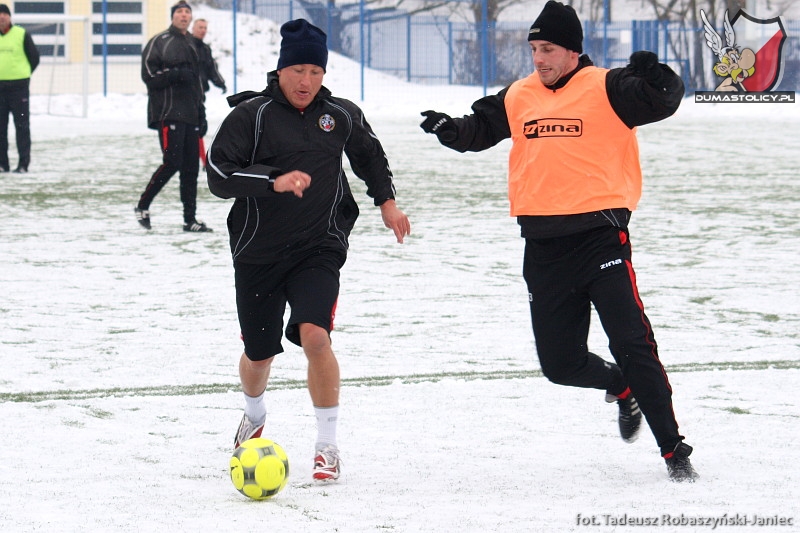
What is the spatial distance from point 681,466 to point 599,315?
614 mm

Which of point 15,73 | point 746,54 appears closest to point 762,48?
point 746,54

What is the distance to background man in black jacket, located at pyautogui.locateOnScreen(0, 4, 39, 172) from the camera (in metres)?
16.3

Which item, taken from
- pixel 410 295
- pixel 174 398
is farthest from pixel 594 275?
pixel 410 295

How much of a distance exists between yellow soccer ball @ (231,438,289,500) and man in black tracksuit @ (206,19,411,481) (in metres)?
0.29

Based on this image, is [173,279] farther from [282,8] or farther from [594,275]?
[282,8]

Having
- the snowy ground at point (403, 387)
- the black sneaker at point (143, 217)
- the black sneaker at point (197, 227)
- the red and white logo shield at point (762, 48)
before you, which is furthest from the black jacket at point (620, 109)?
the red and white logo shield at point (762, 48)

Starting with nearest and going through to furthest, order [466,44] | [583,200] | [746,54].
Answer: [583,200]
[746,54]
[466,44]

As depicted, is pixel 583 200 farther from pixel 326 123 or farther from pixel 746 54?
pixel 746 54

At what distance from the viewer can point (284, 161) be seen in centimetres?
491

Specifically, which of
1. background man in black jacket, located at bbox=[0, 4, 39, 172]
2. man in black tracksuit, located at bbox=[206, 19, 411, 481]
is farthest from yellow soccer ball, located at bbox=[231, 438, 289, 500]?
background man in black jacket, located at bbox=[0, 4, 39, 172]

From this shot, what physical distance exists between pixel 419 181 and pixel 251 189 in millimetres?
11690

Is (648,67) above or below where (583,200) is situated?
above

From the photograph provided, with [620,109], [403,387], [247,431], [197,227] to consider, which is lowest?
[197,227]

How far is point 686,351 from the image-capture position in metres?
6.98
